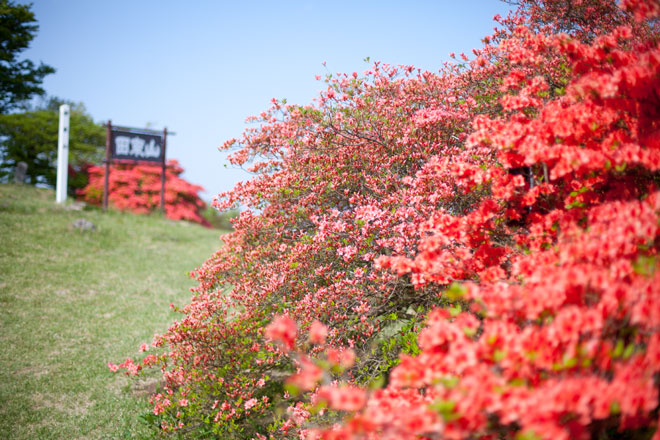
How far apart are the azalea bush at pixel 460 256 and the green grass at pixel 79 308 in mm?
1865

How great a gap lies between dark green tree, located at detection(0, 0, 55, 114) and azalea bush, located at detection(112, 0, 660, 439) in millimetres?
24119

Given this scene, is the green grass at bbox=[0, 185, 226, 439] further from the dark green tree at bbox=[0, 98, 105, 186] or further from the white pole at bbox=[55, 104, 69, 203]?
the dark green tree at bbox=[0, 98, 105, 186]

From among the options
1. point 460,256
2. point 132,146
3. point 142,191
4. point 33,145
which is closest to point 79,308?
point 460,256

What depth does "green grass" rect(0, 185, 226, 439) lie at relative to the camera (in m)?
5.10

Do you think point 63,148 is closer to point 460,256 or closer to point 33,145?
point 33,145

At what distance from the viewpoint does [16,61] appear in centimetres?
2181

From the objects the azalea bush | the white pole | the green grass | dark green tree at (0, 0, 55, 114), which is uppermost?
dark green tree at (0, 0, 55, 114)

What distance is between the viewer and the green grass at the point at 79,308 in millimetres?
Result: 5098

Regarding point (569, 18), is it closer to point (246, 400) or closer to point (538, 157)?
point (538, 157)

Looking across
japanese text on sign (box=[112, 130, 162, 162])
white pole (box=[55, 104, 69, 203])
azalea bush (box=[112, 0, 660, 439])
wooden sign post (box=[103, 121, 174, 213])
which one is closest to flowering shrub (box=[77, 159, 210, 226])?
wooden sign post (box=[103, 121, 174, 213])

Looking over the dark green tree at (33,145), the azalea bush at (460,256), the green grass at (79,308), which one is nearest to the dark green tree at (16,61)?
the dark green tree at (33,145)

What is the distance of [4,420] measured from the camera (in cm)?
477

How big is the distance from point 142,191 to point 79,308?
11586mm

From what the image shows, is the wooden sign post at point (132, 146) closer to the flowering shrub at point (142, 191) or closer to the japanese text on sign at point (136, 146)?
the japanese text on sign at point (136, 146)
